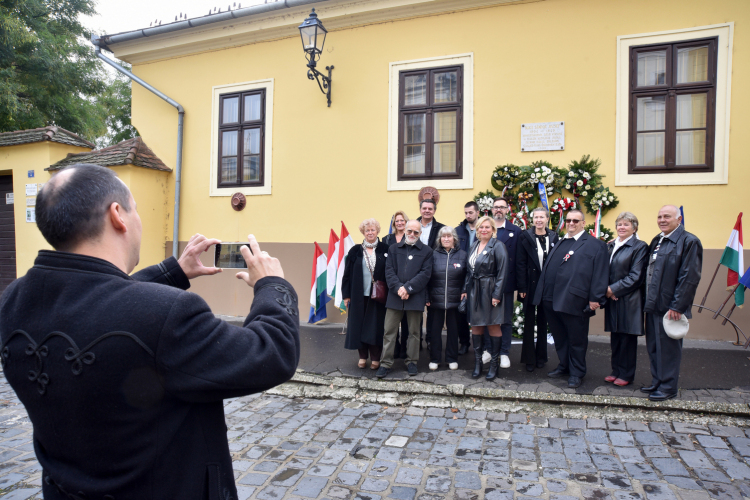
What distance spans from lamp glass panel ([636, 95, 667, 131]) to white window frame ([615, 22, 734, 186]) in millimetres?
224

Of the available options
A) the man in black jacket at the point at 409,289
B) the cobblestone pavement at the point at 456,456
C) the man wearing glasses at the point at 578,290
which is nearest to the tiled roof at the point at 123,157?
the cobblestone pavement at the point at 456,456

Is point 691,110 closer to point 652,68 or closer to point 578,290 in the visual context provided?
point 652,68

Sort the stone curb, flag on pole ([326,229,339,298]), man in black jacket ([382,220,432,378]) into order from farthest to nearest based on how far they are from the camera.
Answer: flag on pole ([326,229,339,298]) < man in black jacket ([382,220,432,378]) < the stone curb

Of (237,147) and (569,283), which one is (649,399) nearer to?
(569,283)

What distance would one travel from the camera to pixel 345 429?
4527 millimetres

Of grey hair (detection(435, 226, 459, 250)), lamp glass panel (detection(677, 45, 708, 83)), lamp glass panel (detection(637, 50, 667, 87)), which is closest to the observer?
grey hair (detection(435, 226, 459, 250))

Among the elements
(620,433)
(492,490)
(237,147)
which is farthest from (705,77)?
(237,147)

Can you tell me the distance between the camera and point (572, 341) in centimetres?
549

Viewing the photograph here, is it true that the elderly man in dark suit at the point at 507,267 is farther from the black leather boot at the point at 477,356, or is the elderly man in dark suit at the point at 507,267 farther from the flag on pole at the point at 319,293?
the flag on pole at the point at 319,293

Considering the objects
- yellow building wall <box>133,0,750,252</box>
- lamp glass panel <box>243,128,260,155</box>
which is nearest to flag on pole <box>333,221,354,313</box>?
yellow building wall <box>133,0,750,252</box>

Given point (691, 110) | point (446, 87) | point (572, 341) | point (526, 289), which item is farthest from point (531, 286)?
point (446, 87)

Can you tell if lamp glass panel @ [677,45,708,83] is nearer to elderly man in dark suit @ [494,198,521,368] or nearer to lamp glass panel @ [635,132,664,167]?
lamp glass panel @ [635,132,664,167]

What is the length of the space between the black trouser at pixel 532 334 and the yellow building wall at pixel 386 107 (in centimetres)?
235

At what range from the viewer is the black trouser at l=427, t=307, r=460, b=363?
604 cm
